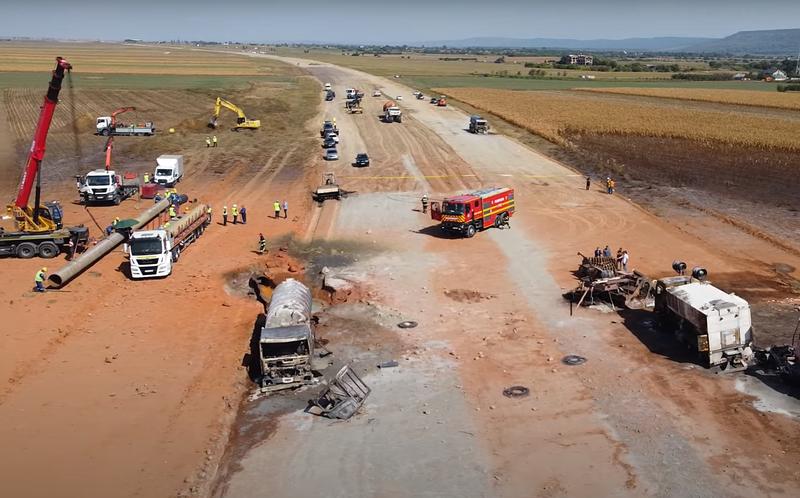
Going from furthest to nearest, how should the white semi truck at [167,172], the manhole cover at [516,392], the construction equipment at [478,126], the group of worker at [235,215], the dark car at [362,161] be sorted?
the construction equipment at [478,126]
the dark car at [362,161]
the white semi truck at [167,172]
the group of worker at [235,215]
the manhole cover at [516,392]

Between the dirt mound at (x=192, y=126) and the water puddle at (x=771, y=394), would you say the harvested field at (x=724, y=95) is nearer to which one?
the dirt mound at (x=192, y=126)

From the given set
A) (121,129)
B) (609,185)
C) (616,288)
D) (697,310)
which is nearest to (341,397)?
(697,310)

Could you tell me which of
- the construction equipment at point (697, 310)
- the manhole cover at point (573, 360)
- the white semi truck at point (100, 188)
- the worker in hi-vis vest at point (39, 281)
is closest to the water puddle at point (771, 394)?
the construction equipment at point (697, 310)

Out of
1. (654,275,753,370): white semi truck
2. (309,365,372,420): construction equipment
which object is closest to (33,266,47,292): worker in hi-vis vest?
(309,365,372,420): construction equipment

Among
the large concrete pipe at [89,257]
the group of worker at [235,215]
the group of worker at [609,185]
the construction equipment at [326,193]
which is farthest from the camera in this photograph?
the group of worker at [609,185]

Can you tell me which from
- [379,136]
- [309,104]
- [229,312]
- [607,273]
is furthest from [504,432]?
[309,104]
